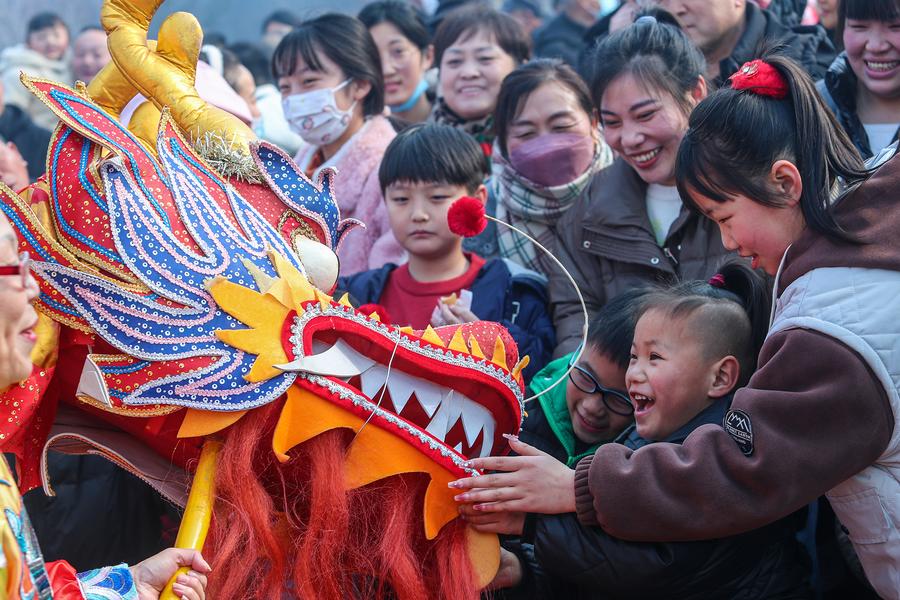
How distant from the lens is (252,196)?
228 cm

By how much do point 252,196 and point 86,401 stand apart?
536 millimetres

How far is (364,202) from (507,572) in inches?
70.6

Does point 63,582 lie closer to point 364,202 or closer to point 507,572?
point 507,572

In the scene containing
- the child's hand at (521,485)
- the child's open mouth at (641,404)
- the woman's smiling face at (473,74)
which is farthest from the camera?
the woman's smiling face at (473,74)

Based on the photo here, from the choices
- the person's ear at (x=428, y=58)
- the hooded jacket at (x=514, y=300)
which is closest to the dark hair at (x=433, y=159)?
the hooded jacket at (x=514, y=300)

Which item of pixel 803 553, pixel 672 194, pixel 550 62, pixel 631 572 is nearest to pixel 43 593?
pixel 631 572

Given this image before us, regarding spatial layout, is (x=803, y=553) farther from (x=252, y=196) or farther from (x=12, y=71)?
(x=12, y=71)

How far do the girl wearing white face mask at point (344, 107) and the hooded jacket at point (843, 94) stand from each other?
1530 mm

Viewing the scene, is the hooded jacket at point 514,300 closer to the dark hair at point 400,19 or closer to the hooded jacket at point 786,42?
the hooded jacket at point 786,42

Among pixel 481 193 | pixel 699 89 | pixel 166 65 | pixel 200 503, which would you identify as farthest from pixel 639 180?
pixel 200 503

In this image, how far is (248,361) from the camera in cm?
202

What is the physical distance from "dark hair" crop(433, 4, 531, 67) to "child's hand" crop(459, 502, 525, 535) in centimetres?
252

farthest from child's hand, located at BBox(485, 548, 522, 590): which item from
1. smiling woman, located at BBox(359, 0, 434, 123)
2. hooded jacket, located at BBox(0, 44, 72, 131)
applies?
hooded jacket, located at BBox(0, 44, 72, 131)

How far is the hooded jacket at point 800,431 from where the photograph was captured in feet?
6.44
